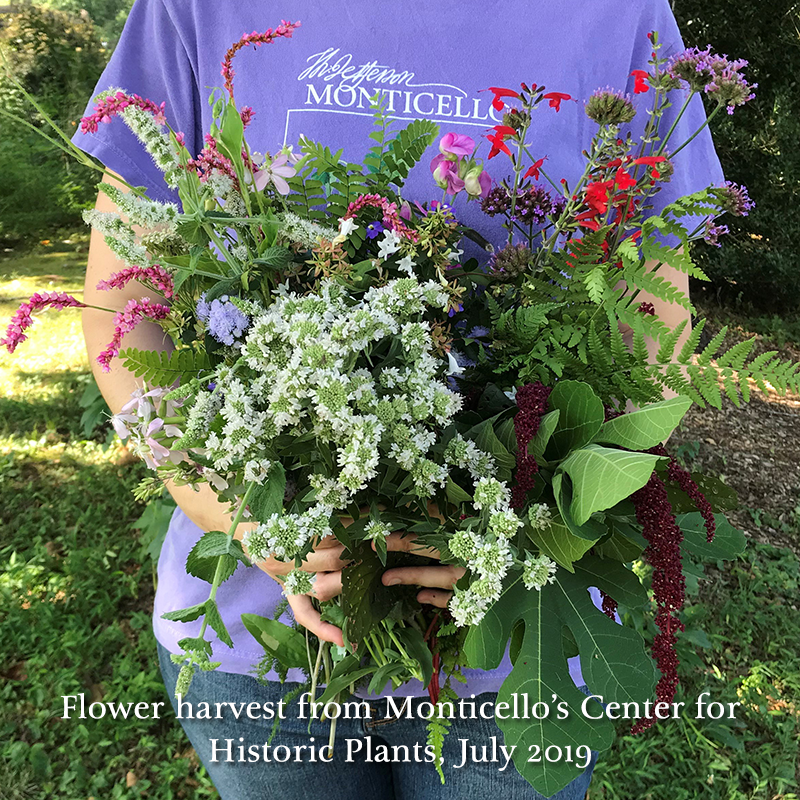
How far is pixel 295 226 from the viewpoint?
732 mm

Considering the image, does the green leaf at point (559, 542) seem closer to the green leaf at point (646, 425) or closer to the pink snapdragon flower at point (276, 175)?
the green leaf at point (646, 425)

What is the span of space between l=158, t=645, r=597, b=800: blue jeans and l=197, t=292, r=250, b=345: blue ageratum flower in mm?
688

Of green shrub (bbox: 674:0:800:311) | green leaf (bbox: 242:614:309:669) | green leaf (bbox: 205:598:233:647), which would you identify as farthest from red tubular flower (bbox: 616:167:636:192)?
green shrub (bbox: 674:0:800:311)

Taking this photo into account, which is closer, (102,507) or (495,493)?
(495,493)

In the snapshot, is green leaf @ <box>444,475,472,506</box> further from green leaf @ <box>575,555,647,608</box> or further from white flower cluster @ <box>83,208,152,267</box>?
white flower cluster @ <box>83,208,152,267</box>

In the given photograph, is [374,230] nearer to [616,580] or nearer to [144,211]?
[144,211]

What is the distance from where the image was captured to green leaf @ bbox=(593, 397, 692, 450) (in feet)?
2.06

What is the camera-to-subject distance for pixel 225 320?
2.31ft

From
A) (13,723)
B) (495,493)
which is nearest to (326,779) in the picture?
(495,493)

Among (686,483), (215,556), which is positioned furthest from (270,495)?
(686,483)

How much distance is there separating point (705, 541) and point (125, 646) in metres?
2.45

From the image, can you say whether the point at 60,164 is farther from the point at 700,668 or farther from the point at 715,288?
the point at 700,668

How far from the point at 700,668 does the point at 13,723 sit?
2.61 m

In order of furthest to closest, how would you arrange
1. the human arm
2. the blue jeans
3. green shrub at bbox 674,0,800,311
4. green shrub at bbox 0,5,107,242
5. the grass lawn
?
green shrub at bbox 0,5,107,242, green shrub at bbox 674,0,800,311, the grass lawn, the blue jeans, the human arm
